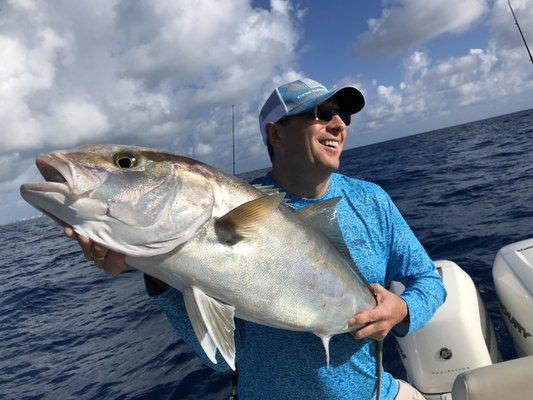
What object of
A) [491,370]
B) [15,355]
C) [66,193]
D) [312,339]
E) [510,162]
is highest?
[66,193]

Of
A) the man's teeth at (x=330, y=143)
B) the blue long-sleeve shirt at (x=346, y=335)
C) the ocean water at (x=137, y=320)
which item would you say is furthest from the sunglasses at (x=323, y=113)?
the ocean water at (x=137, y=320)

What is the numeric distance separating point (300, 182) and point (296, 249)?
73 cm

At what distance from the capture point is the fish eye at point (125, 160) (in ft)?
6.30

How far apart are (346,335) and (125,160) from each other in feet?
5.79

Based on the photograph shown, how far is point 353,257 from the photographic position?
2.79 metres

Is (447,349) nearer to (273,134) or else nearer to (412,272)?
(412,272)

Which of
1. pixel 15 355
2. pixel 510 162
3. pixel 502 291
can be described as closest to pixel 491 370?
pixel 502 291

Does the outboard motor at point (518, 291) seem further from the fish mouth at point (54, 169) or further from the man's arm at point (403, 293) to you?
the fish mouth at point (54, 169)

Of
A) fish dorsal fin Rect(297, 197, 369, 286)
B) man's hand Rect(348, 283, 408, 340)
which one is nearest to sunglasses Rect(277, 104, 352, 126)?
fish dorsal fin Rect(297, 197, 369, 286)

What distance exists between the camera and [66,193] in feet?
5.65

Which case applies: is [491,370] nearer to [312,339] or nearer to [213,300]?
[312,339]

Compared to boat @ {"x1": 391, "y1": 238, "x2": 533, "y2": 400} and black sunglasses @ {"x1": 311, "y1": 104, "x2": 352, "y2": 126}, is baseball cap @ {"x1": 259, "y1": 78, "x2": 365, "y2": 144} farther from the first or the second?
boat @ {"x1": 391, "y1": 238, "x2": 533, "y2": 400}

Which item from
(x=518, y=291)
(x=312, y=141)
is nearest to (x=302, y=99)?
(x=312, y=141)

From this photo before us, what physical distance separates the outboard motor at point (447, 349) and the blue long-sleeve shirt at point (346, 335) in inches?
56.7
